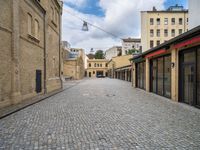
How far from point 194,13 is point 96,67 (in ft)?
230

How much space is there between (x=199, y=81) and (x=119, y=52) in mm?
89355

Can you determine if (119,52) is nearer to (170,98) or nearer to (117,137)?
(170,98)

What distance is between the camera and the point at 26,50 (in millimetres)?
12289

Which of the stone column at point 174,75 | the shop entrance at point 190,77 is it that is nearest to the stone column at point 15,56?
the stone column at point 174,75

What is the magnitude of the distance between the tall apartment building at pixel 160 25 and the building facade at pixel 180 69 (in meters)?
38.2

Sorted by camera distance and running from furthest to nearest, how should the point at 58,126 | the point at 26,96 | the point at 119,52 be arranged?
the point at 119,52, the point at 26,96, the point at 58,126

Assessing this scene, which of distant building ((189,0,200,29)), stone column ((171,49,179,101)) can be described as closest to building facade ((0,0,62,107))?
stone column ((171,49,179,101))

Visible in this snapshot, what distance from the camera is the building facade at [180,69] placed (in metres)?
9.30

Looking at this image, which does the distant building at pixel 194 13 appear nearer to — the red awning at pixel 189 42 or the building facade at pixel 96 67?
the red awning at pixel 189 42

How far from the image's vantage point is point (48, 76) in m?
17.2

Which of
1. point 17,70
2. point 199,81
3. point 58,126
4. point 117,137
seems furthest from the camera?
point 17,70

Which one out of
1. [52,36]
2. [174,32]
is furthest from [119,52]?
[52,36]

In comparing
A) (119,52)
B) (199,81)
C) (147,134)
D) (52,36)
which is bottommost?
(147,134)

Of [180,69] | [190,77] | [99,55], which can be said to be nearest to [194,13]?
[180,69]
